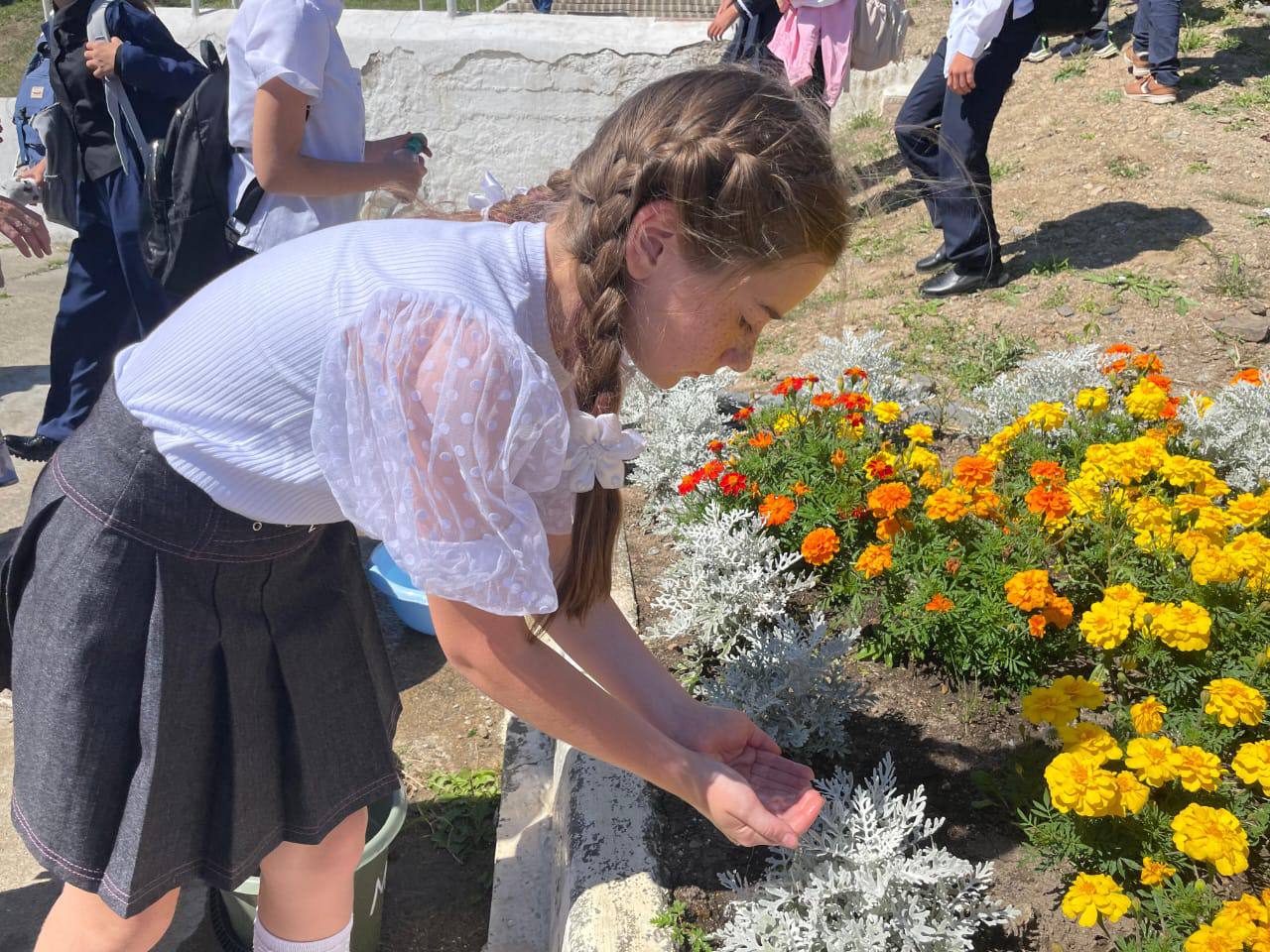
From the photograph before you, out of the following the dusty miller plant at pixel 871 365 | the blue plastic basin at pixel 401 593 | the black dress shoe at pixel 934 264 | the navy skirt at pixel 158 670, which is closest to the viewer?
the navy skirt at pixel 158 670

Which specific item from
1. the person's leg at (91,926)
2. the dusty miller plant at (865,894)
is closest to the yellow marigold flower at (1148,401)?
the dusty miller plant at (865,894)

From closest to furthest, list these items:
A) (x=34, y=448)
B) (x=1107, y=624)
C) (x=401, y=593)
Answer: (x=1107, y=624)
(x=401, y=593)
(x=34, y=448)

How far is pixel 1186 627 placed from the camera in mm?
1884

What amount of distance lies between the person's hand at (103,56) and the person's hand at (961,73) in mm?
3032

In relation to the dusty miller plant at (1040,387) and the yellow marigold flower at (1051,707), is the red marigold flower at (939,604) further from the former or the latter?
the dusty miller plant at (1040,387)

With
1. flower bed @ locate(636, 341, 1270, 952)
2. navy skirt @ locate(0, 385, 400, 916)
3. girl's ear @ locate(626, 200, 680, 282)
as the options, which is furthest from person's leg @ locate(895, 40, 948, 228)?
navy skirt @ locate(0, 385, 400, 916)

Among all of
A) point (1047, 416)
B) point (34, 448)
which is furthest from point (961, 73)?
point (34, 448)

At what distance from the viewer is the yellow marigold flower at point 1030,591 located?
2027 mm

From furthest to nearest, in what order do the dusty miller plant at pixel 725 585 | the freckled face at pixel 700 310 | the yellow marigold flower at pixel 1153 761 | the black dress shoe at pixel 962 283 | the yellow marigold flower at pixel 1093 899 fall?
the black dress shoe at pixel 962 283
the dusty miller plant at pixel 725 585
the yellow marigold flower at pixel 1153 761
the yellow marigold flower at pixel 1093 899
the freckled face at pixel 700 310

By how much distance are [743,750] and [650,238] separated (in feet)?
2.93

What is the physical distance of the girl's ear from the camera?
1153 mm

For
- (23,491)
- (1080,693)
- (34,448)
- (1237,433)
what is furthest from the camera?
(23,491)

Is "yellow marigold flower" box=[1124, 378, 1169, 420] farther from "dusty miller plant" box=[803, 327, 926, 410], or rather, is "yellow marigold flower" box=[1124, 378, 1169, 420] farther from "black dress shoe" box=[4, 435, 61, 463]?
"black dress shoe" box=[4, 435, 61, 463]

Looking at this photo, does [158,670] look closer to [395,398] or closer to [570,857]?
[395,398]
